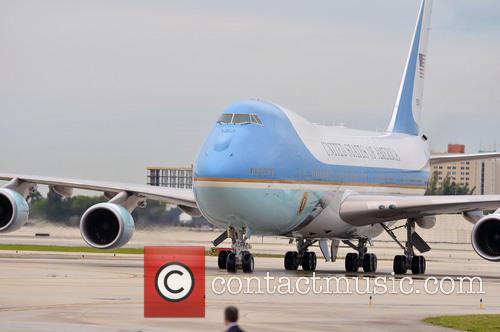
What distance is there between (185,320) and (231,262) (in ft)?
45.9

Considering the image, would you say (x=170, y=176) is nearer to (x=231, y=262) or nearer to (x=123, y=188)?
(x=123, y=188)

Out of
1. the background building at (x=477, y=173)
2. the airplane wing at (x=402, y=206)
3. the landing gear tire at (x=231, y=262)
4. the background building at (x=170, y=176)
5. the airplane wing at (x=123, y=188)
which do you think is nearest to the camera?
the landing gear tire at (x=231, y=262)

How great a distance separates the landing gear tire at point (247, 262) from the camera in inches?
1403

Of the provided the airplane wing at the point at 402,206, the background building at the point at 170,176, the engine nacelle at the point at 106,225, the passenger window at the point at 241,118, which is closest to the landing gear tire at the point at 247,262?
the passenger window at the point at 241,118

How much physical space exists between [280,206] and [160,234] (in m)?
19.8

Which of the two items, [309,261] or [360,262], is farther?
[360,262]

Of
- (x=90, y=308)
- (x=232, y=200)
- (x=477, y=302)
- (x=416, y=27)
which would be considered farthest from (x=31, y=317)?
(x=416, y=27)

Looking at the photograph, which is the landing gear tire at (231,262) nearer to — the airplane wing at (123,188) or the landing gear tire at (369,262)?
the airplane wing at (123,188)

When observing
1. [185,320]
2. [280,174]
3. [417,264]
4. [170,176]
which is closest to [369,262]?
[417,264]

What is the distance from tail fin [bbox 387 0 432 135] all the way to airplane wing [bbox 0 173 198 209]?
12468mm

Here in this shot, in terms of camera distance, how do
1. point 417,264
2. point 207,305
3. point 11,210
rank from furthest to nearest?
point 417,264
point 11,210
point 207,305

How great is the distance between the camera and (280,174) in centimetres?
3675

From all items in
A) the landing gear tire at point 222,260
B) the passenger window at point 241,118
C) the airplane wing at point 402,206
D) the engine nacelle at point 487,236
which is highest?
the passenger window at point 241,118

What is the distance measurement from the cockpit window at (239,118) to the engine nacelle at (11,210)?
787 cm
